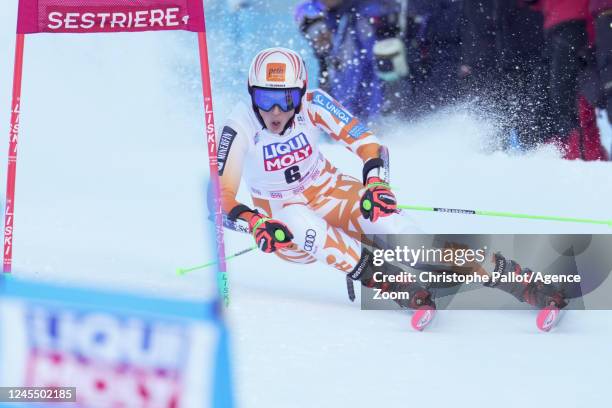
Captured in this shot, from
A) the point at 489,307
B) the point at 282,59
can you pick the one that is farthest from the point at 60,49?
the point at 489,307

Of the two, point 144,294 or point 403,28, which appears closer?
point 144,294

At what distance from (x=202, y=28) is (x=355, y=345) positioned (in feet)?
4.98

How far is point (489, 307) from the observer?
4.50 m

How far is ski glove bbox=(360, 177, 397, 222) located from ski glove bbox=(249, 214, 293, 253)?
412mm

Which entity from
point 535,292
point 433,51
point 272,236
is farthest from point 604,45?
point 272,236

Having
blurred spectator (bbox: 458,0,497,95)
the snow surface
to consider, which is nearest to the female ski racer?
the snow surface

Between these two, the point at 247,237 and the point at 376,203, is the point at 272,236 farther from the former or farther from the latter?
the point at 247,237

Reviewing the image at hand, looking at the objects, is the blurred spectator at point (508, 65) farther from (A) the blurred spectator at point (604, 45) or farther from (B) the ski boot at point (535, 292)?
(B) the ski boot at point (535, 292)

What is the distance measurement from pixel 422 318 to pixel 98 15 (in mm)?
1924

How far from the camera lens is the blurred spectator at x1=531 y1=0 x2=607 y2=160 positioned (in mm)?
7262

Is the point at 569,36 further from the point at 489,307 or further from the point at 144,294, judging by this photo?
the point at 144,294

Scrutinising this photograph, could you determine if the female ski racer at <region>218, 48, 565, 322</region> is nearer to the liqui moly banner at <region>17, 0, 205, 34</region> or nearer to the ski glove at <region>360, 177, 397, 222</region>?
the ski glove at <region>360, 177, 397, 222</region>

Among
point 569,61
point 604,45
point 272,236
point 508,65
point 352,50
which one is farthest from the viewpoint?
point 508,65

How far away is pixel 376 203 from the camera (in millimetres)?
4414
